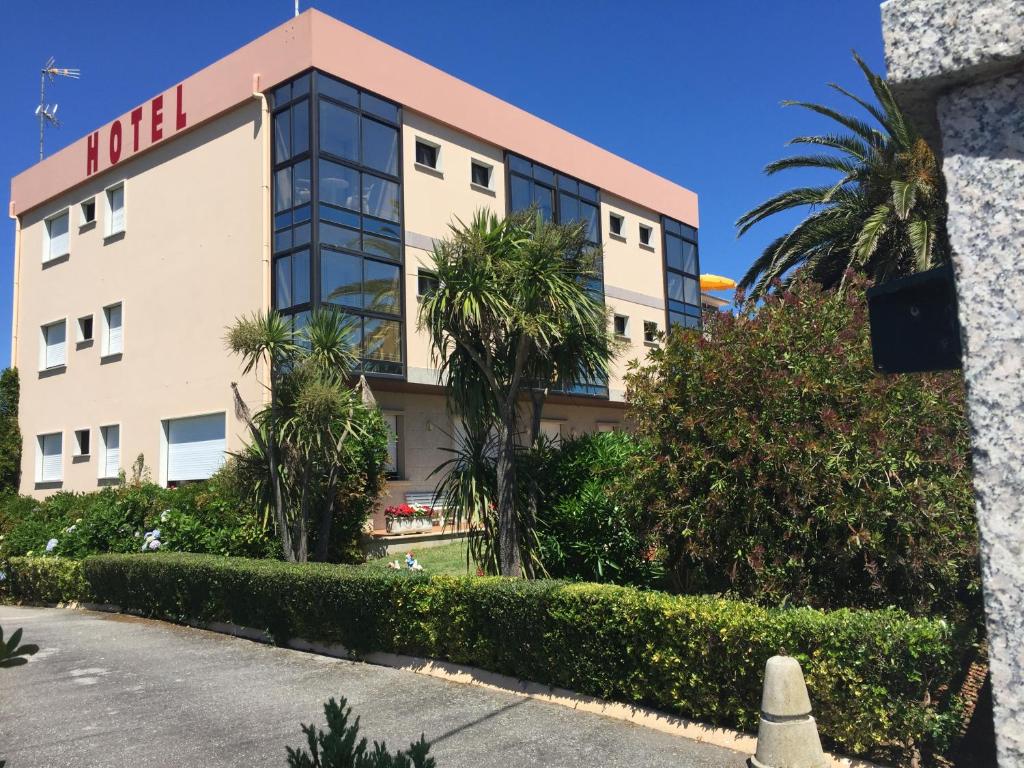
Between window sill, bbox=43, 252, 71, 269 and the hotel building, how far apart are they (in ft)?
0.23

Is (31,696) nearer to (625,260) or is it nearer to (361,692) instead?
(361,692)

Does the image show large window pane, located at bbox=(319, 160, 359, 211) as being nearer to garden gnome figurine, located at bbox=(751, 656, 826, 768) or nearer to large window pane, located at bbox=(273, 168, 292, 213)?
large window pane, located at bbox=(273, 168, 292, 213)

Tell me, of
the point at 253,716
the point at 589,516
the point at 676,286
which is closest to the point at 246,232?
the point at 589,516

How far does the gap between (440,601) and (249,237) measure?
1306 cm

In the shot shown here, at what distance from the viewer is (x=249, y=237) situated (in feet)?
63.5

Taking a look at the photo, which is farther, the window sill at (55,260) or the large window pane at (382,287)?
the window sill at (55,260)

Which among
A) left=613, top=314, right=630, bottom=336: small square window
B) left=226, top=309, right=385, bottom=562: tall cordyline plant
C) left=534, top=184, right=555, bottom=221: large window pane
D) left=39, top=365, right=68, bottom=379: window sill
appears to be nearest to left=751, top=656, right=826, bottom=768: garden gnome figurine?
left=226, top=309, right=385, bottom=562: tall cordyline plant

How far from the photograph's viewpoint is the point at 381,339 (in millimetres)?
19156

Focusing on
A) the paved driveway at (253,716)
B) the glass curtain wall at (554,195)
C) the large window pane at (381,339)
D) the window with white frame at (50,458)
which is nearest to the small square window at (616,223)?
the glass curtain wall at (554,195)

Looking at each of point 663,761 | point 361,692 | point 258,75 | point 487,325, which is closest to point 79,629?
point 361,692

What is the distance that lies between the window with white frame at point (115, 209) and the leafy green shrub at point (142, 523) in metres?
8.21

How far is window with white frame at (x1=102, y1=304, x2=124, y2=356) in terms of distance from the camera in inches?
908

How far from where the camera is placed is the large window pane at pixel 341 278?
18.2m

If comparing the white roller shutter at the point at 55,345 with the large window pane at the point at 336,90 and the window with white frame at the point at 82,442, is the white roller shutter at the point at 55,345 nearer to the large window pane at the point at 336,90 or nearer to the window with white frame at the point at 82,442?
the window with white frame at the point at 82,442
